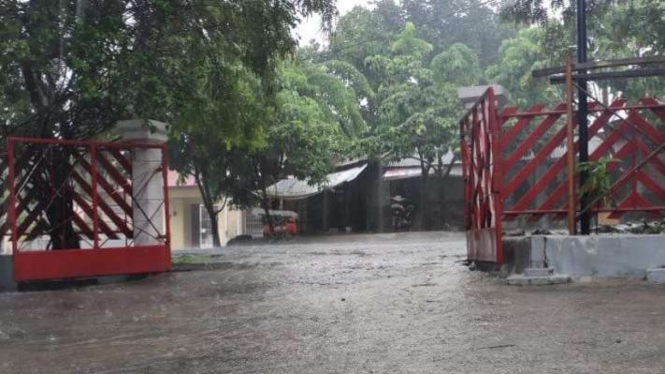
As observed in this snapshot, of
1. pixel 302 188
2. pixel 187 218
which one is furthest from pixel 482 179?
pixel 187 218

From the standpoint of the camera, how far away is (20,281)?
32.1ft

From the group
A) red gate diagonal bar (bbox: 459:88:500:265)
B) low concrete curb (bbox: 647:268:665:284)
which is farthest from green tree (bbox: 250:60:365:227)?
low concrete curb (bbox: 647:268:665:284)

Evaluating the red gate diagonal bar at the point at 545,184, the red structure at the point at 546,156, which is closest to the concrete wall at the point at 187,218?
the red structure at the point at 546,156

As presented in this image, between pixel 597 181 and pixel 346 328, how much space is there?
3780 mm

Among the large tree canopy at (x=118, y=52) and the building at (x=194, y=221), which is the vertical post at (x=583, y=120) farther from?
the building at (x=194, y=221)

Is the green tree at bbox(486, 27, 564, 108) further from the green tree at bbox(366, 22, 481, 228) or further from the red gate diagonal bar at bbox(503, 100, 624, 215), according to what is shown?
the red gate diagonal bar at bbox(503, 100, 624, 215)

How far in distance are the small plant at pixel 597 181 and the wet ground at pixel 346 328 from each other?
1103mm

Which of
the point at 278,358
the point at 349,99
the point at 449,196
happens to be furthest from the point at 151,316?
the point at 449,196

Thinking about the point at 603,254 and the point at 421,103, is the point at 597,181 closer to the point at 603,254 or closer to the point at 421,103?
the point at 603,254

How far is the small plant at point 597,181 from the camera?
24.9 ft

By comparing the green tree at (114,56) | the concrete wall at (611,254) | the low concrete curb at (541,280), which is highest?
the green tree at (114,56)

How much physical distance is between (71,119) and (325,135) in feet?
42.2

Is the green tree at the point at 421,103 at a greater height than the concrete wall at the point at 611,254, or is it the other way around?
the green tree at the point at 421,103

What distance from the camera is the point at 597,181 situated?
763 cm
